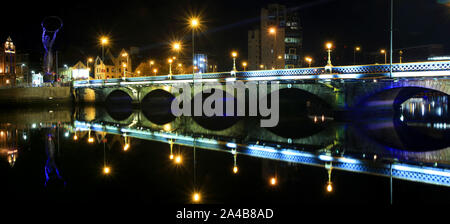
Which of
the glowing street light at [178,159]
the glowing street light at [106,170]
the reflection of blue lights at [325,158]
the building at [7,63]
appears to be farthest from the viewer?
the building at [7,63]

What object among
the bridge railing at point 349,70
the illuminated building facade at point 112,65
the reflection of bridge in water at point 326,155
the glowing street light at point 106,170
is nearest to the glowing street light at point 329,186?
the reflection of bridge in water at point 326,155

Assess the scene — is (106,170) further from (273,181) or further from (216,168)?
(273,181)

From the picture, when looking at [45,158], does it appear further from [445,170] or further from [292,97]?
[292,97]

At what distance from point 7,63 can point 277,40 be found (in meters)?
76.1

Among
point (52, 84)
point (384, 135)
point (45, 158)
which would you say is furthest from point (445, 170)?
point (52, 84)

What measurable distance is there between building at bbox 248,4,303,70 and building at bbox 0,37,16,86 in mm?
67798

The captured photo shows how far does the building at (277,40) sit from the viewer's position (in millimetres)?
108125

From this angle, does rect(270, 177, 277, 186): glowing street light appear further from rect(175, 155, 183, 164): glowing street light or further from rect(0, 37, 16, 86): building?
rect(0, 37, 16, 86): building

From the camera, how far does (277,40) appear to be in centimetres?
10744

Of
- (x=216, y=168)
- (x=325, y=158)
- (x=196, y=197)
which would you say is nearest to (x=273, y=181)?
(x=216, y=168)

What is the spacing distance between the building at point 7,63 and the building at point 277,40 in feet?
222

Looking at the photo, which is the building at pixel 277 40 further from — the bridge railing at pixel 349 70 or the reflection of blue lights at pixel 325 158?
the reflection of blue lights at pixel 325 158

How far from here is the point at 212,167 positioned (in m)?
11.8

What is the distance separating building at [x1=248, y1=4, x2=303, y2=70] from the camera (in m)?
108
